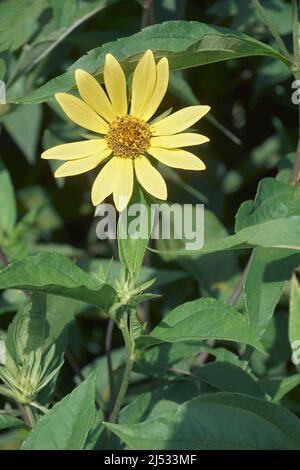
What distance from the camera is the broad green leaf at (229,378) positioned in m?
1.28

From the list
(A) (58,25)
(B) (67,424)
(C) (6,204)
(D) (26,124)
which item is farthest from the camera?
(D) (26,124)

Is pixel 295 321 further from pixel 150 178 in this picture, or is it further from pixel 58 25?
pixel 58 25

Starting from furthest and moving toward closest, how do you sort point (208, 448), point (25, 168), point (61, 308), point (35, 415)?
point (25, 168)
point (61, 308)
point (35, 415)
point (208, 448)

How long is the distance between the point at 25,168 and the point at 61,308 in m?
0.89

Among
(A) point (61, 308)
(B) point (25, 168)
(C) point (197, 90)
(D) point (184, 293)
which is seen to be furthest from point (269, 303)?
(B) point (25, 168)

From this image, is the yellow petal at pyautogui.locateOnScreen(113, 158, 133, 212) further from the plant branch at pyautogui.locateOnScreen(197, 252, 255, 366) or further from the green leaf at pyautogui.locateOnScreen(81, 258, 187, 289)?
the green leaf at pyautogui.locateOnScreen(81, 258, 187, 289)

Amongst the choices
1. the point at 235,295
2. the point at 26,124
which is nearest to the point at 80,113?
the point at 235,295

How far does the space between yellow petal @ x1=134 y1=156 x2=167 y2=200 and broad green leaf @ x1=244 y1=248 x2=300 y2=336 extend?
163 mm

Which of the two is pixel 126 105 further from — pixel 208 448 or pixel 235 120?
pixel 235 120

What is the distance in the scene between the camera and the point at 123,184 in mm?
1188

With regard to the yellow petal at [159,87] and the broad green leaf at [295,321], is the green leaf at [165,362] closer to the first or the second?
the broad green leaf at [295,321]

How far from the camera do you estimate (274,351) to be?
1582 mm

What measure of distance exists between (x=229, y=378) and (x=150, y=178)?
1.16 ft

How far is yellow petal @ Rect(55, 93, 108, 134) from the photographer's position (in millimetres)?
1186
